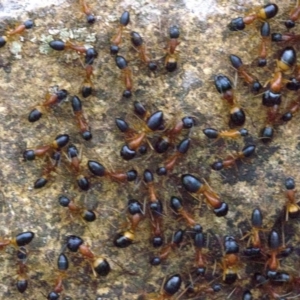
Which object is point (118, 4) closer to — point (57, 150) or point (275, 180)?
point (57, 150)

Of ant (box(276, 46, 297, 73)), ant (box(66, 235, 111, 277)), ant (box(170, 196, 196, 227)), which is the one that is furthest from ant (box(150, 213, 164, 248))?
ant (box(276, 46, 297, 73))

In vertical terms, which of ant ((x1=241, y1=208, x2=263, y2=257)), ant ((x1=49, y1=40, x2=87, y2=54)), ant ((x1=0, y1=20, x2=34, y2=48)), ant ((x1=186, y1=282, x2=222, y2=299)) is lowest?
ant ((x1=186, y1=282, x2=222, y2=299))

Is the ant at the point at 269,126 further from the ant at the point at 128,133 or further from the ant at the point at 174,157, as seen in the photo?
the ant at the point at 128,133

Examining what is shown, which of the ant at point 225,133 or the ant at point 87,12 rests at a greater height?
the ant at point 87,12

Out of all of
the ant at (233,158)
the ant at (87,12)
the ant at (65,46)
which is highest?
the ant at (87,12)

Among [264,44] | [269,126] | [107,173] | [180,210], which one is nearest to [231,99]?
[269,126]

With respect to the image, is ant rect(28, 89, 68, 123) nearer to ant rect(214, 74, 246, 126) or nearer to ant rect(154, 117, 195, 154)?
ant rect(154, 117, 195, 154)

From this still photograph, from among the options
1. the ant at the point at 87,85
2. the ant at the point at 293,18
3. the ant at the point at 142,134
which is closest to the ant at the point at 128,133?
the ant at the point at 142,134
